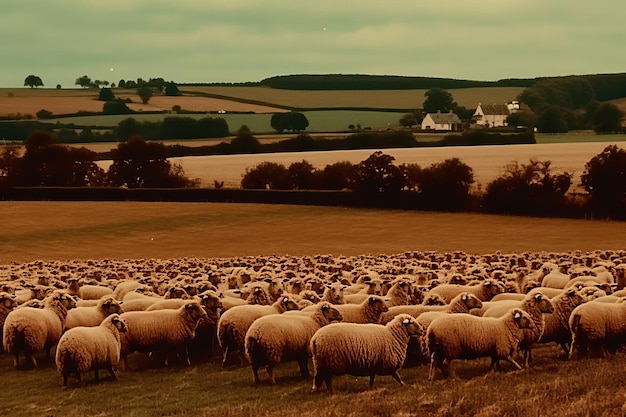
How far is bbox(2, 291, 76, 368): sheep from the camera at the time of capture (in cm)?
1709

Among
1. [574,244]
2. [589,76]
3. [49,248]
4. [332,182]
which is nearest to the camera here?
[574,244]

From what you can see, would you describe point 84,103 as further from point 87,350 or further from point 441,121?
point 87,350

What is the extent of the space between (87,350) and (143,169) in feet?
236

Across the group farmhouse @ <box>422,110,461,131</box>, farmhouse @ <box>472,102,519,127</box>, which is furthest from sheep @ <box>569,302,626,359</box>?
farmhouse @ <box>472,102,519,127</box>

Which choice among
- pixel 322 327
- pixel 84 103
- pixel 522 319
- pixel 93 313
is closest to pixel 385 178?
pixel 93 313

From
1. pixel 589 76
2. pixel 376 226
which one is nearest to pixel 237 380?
pixel 376 226

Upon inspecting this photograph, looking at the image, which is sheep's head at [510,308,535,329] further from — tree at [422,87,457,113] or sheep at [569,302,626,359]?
tree at [422,87,457,113]

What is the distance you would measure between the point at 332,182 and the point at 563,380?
65945 mm

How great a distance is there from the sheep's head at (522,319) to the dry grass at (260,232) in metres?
33.8

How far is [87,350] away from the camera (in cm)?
1546

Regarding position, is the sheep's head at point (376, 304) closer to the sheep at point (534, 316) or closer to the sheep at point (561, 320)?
the sheep at point (534, 316)

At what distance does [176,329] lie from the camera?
1723 centimetres

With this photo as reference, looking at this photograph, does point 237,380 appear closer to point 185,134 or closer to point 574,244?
point 574,244

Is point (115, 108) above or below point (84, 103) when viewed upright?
below
